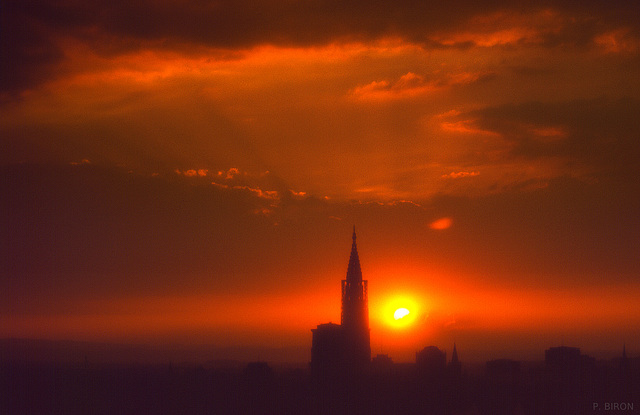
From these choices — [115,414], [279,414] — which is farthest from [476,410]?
[115,414]

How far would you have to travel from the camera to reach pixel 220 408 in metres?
199

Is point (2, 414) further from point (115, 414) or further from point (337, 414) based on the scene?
point (337, 414)

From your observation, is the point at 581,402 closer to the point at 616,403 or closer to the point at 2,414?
the point at 616,403

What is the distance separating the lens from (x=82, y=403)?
7864 inches

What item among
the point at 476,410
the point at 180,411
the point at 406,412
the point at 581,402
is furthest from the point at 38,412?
the point at 581,402

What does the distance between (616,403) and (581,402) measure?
26.2ft

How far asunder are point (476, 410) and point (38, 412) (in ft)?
332

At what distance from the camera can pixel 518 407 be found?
7574 inches

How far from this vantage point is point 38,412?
192 metres

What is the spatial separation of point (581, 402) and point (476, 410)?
24.3 metres

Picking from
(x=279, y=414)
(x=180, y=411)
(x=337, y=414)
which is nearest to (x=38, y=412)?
(x=180, y=411)

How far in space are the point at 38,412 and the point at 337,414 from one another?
69.4 metres

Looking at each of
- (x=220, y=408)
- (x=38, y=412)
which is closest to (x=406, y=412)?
(x=220, y=408)

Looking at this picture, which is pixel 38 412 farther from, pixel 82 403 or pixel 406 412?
pixel 406 412
